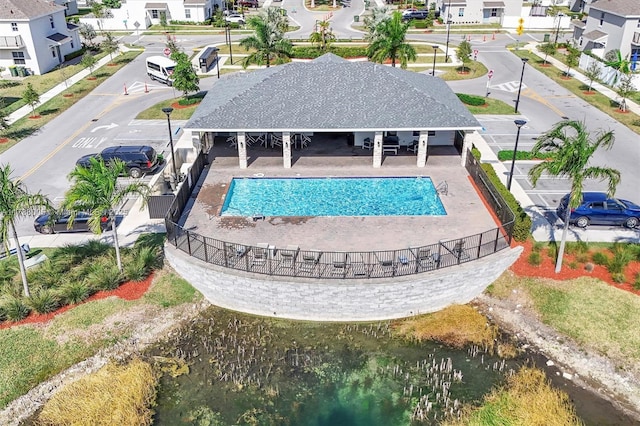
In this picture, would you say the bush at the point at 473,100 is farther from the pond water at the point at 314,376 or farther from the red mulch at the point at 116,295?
the red mulch at the point at 116,295

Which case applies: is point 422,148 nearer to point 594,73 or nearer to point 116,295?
point 116,295

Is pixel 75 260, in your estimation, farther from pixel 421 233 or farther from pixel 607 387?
pixel 607 387

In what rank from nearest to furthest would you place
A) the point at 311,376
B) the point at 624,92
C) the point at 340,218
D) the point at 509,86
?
1. the point at 311,376
2. the point at 340,218
3. the point at 624,92
4. the point at 509,86

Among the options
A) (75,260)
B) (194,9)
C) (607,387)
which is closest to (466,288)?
(607,387)

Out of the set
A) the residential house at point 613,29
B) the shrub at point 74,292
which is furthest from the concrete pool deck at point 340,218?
the residential house at point 613,29

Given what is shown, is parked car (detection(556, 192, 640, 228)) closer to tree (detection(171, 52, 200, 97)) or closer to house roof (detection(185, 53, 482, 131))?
house roof (detection(185, 53, 482, 131))

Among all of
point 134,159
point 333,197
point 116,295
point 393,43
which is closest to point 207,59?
point 393,43

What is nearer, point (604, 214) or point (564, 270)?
point (564, 270)
